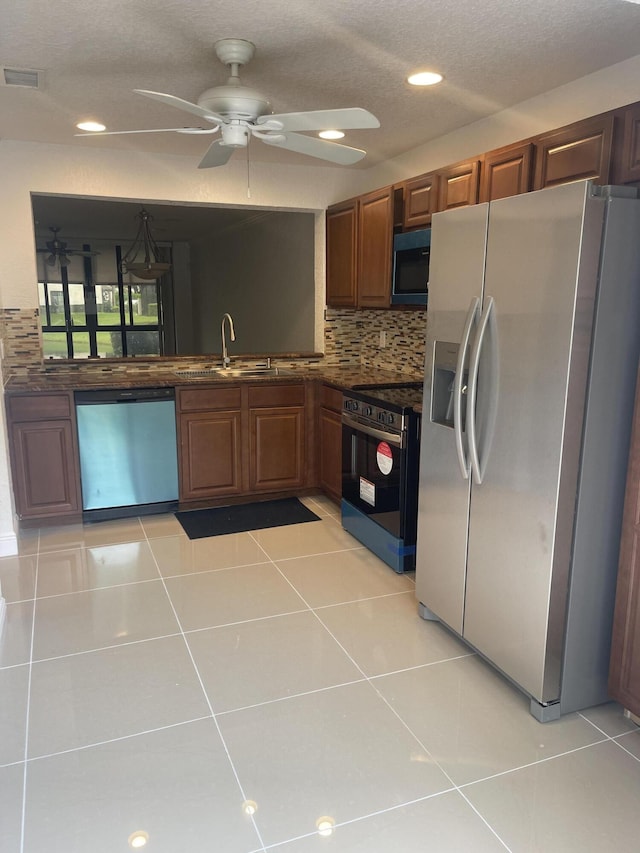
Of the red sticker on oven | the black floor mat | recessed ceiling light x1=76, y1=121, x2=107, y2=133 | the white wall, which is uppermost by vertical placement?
recessed ceiling light x1=76, y1=121, x2=107, y2=133

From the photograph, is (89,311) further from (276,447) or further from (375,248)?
(375,248)

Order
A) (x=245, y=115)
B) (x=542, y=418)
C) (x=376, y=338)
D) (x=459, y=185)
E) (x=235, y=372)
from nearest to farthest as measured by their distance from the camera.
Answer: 1. (x=542, y=418)
2. (x=245, y=115)
3. (x=459, y=185)
4. (x=235, y=372)
5. (x=376, y=338)

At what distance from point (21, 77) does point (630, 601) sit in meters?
3.21

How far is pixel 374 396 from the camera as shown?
342cm

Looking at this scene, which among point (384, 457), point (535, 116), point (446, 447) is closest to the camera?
point (446, 447)

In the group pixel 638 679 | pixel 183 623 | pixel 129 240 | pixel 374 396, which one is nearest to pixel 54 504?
pixel 183 623

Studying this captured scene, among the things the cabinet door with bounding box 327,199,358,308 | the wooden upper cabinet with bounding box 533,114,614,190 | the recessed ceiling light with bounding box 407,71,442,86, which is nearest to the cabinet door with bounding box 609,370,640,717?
the wooden upper cabinet with bounding box 533,114,614,190

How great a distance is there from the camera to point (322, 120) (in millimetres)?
2199

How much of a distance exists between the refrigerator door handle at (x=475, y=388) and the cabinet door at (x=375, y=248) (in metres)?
1.66

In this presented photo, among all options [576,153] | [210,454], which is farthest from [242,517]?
[576,153]

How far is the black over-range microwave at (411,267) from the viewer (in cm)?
342

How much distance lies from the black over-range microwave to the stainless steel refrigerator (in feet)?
3.04

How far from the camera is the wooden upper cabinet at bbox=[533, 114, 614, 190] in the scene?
2301mm

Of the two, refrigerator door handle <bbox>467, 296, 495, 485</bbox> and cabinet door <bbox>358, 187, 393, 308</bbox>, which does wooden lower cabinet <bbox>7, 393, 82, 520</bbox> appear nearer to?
cabinet door <bbox>358, 187, 393, 308</bbox>
